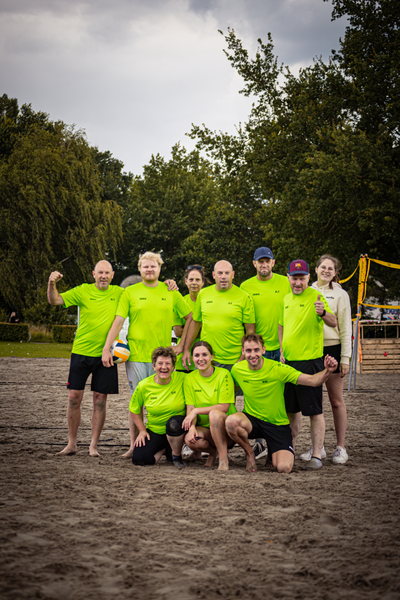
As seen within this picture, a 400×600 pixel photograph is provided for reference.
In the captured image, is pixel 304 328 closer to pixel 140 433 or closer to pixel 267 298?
pixel 267 298

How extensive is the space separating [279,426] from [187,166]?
4842cm

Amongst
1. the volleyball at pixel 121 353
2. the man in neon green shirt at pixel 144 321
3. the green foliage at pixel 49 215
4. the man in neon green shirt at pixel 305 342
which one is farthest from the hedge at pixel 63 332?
the man in neon green shirt at pixel 305 342

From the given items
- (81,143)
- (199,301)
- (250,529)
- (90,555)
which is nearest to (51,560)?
(90,555)

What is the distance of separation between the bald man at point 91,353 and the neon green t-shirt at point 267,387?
1338 mm

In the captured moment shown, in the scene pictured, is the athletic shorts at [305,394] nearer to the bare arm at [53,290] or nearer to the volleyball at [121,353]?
the volleyball at [121,353]

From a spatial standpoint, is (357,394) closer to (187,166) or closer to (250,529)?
(250,529)

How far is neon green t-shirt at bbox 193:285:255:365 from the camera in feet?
17.9

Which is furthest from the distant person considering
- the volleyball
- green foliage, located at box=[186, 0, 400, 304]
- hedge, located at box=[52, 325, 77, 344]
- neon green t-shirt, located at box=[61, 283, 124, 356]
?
hedge, located at box=[52, 325, 77, 344]

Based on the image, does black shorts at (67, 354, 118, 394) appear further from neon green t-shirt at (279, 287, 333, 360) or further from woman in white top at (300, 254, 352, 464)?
woman in white top at (300, 254, 352, 464)

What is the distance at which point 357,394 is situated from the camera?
1141 centimetres

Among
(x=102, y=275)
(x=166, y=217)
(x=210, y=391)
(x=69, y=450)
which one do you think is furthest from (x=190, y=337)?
(x=166, y=217)

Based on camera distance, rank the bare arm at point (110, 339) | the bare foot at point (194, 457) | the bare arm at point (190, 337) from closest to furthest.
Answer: the bare arm at point (110, 339) → the bare foot at point (194, 457) → the bare arm at point (190, 337)

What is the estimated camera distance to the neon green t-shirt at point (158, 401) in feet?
17.5

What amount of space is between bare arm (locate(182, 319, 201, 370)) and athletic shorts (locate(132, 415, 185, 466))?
2.41 ft
